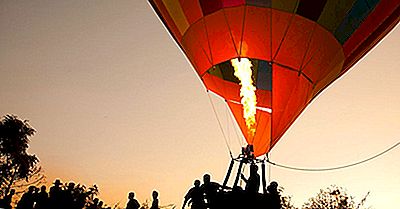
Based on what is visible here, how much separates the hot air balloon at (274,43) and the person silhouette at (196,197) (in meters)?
2.48

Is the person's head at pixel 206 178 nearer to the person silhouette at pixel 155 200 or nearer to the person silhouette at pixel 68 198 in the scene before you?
the person silhouette at pixel 155 200

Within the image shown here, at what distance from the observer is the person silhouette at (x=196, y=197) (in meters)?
8.65

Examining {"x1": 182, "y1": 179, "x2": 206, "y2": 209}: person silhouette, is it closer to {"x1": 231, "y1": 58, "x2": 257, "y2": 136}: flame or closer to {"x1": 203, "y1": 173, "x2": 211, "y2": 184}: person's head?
{"x1": 203, "y1": 173, "x2": 211, "y2": 184}: person's head

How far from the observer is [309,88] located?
35.3 ft

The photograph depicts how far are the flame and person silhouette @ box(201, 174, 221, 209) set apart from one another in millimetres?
3167

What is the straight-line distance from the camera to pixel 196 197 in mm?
8703

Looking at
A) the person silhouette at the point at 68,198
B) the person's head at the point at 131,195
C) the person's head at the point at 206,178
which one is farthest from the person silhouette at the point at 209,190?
the person silhouette at the point at 68,198

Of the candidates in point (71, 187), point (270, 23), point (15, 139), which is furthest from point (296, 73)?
point (15, 139)

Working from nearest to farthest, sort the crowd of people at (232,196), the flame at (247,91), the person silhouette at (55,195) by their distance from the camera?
1. the crowd of people at (232,196)
2. the person silhouette at (55,195)
3. the flame at (247,91)

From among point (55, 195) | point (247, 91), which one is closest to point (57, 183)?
point (55, 195)

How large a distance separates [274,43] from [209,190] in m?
3.64

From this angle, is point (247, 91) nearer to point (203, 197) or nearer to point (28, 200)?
point (203, 197)

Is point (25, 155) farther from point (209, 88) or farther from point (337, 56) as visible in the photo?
point (337, 56)

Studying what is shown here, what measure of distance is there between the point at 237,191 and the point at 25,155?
21460 mm
